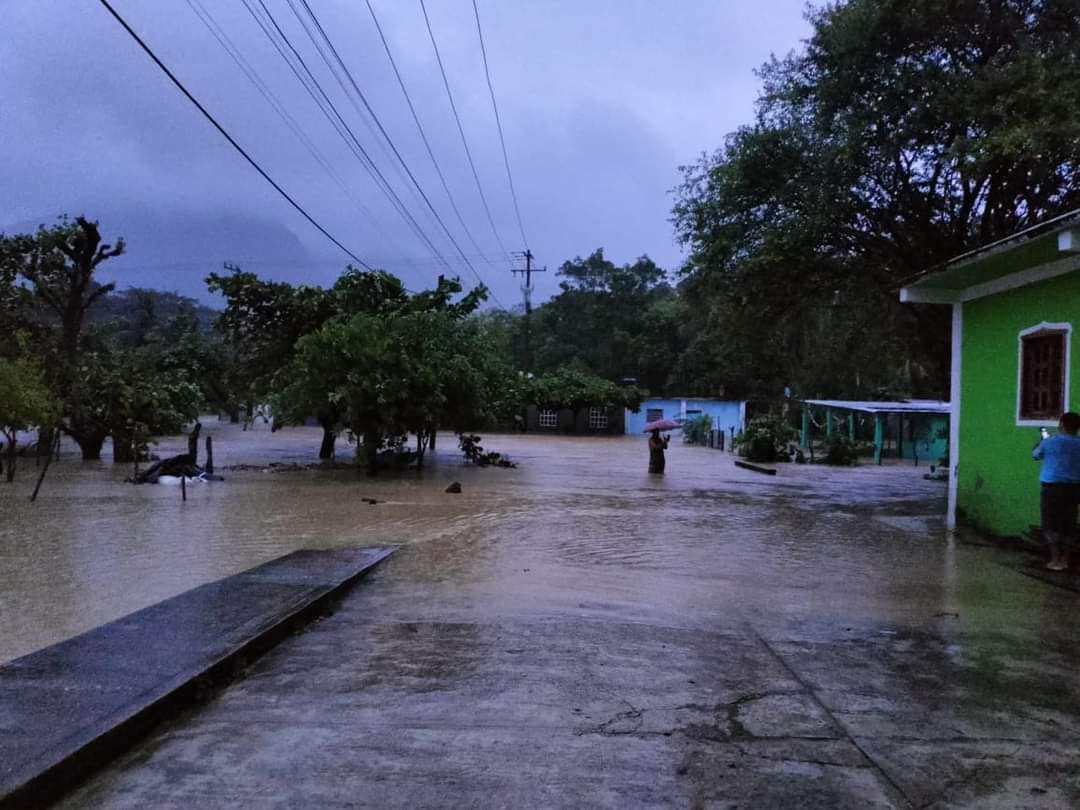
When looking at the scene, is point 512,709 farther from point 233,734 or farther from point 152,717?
point 152,717

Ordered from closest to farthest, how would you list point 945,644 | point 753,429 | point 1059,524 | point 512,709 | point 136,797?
point 136,797 < point 512,709 < point 945,644 < point 1059,524 < point 753,429

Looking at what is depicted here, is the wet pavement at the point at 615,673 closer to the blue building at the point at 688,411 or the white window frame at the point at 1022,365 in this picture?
the white window frame at the point at 1022,365

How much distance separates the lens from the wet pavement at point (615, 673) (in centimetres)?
366

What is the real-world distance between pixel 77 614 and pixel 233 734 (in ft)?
10.9

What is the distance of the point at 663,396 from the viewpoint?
200 ft

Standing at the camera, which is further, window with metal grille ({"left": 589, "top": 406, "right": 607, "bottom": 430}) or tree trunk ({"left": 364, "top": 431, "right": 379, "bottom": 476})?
window with metal grille ({"left": 589, "top": 406, "right": 607, "bottom": 430})

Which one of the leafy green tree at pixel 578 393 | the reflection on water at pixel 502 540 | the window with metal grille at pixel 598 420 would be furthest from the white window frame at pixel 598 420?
the reflection on water at pixel 502 540

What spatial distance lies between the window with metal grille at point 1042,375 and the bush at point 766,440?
20.2 metres

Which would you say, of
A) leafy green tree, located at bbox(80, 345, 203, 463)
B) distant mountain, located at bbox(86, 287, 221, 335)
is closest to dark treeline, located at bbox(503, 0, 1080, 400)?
leafy green tree, located at bbox(80, 345, 203, 463)

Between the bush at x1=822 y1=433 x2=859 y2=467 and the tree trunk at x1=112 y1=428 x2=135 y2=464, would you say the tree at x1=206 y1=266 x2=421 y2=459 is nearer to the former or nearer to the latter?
the tree trunk at x1=112 y1=428 x2=135 y2=464

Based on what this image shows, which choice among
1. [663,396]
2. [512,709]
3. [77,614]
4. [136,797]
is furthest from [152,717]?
[663,396]

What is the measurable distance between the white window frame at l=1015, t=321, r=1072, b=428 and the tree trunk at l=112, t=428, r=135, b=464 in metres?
21.0

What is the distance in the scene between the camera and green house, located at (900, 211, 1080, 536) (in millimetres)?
9664

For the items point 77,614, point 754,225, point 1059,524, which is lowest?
point 77,614
